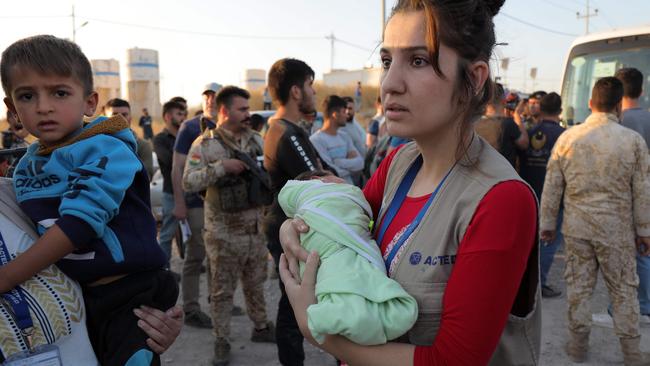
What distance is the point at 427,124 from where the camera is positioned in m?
1.33

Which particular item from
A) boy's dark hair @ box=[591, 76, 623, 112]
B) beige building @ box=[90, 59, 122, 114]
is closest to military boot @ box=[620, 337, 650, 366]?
boy's dark hair @ box=[591, 76, 623, 112]

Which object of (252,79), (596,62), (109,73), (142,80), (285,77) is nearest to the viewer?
(285,77)

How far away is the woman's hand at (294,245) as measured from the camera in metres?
1.46

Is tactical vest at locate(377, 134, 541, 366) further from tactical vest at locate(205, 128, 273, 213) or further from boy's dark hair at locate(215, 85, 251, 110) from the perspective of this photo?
boy's dark hair at locate(215, 85, 251, 110)

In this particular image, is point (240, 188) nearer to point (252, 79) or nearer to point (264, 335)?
point (264, 335)

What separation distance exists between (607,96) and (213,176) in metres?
3.27

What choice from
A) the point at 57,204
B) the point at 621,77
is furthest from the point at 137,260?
the point at 621,77

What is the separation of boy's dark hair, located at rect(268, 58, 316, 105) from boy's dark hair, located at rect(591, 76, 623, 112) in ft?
7.79

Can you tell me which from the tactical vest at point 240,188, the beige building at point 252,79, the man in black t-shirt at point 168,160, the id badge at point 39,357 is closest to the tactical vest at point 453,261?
the id badge at point 39,357

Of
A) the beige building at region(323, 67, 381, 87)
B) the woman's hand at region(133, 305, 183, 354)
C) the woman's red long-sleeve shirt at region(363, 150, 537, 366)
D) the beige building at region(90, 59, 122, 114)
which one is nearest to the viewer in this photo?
the woman's red long-sleeve shirt at region(363, 150, 537, 366)

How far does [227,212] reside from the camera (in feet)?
14.0

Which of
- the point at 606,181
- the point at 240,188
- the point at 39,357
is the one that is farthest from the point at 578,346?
the point at 39,357

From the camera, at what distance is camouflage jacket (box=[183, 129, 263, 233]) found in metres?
4.22

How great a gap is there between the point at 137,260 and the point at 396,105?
2.96 ft
